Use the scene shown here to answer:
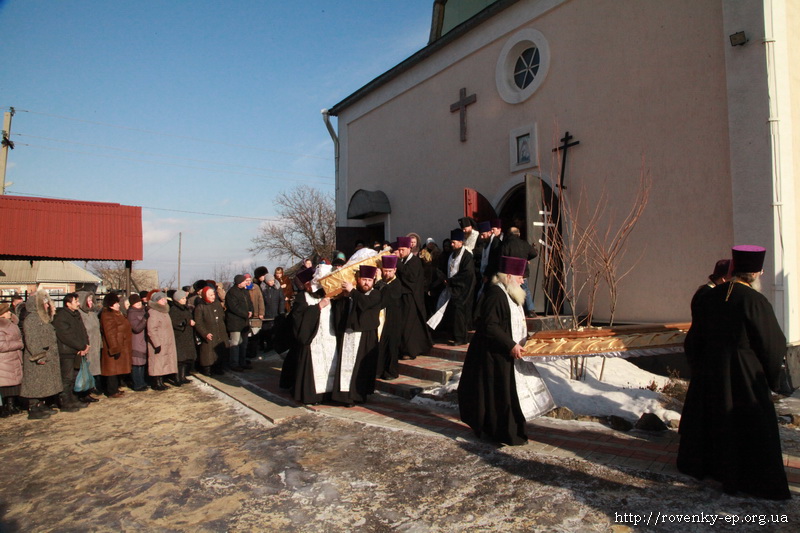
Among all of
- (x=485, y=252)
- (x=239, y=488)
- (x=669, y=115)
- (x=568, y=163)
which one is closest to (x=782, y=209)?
(x=669, y=115)

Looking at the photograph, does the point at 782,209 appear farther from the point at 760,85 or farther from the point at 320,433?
the point at 320,433

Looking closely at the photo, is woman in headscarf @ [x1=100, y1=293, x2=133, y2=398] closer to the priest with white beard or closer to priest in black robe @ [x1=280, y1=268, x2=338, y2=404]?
priest in black robe @ [x1=280, y1=268, x2=338, y2=404]

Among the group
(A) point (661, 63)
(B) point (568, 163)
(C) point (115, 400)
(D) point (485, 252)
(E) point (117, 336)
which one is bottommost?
(C) point (115, 400)

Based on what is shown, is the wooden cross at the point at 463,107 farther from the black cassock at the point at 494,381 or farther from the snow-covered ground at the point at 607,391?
the black cassock at the point at 494,381

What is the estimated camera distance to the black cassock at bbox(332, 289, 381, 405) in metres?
6.58

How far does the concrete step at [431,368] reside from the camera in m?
7.31

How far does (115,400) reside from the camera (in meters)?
7.91

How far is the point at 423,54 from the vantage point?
1321cm

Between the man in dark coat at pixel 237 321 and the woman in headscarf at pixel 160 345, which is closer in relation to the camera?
the woman in headscarf at pixel 160 345

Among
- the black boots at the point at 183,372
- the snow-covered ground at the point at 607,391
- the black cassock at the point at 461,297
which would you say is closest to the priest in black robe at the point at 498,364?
the snow-covered ground at the point at 607,391

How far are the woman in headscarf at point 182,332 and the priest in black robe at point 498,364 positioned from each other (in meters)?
5.60

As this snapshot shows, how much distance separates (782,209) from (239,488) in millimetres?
7198

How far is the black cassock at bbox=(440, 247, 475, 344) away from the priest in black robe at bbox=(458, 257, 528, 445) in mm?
3444

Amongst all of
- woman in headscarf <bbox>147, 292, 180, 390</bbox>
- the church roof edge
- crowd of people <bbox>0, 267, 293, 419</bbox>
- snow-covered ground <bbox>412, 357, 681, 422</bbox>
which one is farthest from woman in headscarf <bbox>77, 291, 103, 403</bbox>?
the church roof edge
